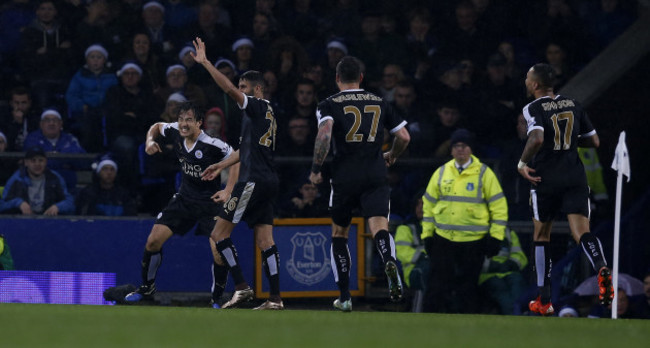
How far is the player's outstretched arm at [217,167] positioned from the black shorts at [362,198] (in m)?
1.35

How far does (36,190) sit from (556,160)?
6.63 m

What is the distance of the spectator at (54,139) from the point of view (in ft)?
47.7

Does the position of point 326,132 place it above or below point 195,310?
above

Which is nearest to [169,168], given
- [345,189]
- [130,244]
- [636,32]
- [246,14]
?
[130,244]

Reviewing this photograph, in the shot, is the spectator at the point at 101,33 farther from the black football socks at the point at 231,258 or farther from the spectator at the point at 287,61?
the black football socks at the point at 231,258

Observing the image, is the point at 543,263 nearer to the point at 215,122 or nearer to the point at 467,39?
the point at 215,122

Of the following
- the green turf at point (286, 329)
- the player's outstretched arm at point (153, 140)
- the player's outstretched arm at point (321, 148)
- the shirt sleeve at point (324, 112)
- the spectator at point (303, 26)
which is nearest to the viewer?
the green turf at point (286, 329)

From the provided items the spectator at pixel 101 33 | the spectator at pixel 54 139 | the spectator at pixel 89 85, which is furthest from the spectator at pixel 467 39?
the spectator at pixel 54 139

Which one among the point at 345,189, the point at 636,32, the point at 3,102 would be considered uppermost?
the point at 636,32

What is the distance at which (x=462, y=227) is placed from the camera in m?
12.8

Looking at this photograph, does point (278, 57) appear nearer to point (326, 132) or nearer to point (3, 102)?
point (3, 102)

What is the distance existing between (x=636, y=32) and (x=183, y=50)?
6.12 metres

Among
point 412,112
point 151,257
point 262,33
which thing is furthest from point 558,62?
point 151,257

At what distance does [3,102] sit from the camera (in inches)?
617
